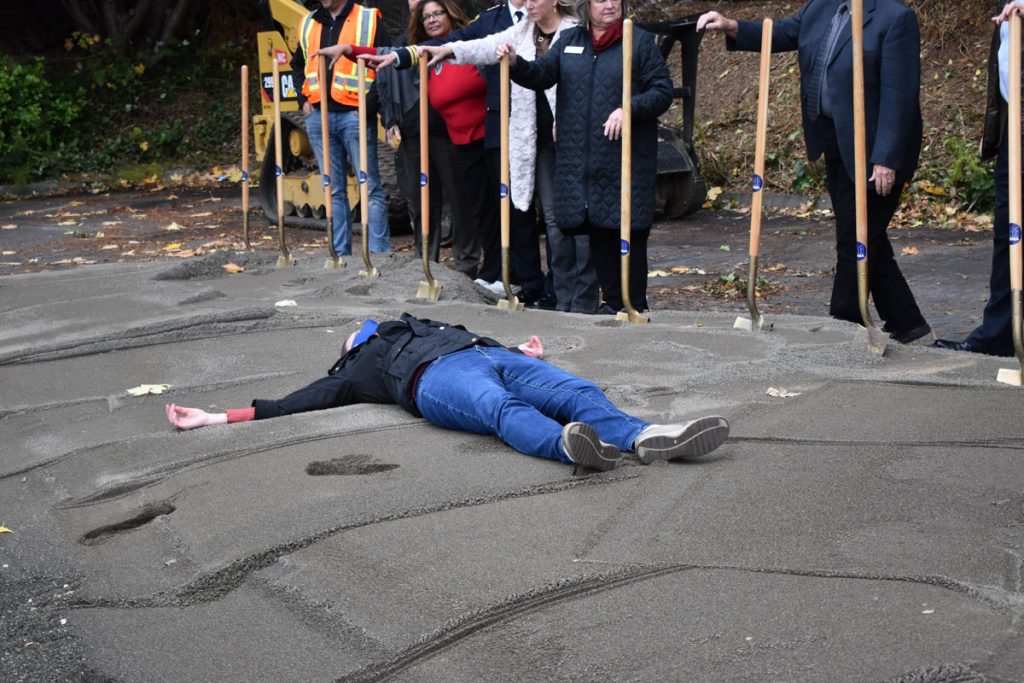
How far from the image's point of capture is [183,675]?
9.68 feet

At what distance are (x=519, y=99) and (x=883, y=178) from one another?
2.34 meters

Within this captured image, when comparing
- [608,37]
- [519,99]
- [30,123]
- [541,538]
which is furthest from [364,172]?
[30,123]

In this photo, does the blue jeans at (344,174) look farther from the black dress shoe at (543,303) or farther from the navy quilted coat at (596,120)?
the navy quilted coat at (596,120)

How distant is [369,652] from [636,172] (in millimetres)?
4011

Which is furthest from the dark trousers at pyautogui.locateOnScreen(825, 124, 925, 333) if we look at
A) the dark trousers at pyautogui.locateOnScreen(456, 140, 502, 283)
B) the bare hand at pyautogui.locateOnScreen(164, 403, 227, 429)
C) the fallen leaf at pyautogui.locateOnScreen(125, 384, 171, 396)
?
the fallen leaf at pyautogui.locateOnScreen(125, 384, 171, 396)

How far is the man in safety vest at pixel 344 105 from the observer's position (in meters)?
8.98

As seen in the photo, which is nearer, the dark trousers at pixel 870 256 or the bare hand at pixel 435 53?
the dark trousers at pixel 870 256

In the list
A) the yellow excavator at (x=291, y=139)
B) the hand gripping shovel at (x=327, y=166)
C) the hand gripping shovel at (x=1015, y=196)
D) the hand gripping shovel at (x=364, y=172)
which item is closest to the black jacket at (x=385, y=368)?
the hand gripping shovel at (x=1015, y=196)

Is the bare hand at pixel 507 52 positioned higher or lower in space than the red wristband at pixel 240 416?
higher

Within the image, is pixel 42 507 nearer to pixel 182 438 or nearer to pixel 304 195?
pixel 182 438

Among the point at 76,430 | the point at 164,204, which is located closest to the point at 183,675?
the point at 76,430

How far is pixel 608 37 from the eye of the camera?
6488mm

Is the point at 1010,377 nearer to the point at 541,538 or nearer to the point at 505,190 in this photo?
the point at 541,538

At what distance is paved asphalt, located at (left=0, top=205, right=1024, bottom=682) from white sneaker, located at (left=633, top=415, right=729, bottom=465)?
0.06 m
